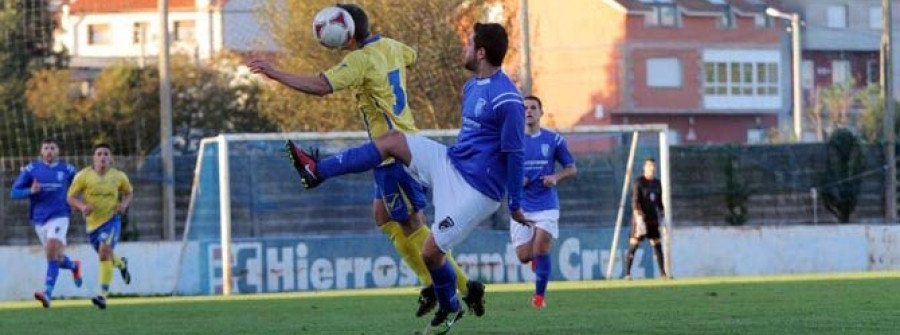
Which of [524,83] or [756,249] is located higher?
[524,83]

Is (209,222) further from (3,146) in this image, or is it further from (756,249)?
(3,146)

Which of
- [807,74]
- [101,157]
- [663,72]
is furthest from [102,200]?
[807,74]

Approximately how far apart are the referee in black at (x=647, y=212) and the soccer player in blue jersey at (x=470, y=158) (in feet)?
50.8

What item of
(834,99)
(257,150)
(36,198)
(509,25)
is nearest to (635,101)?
(834,99)

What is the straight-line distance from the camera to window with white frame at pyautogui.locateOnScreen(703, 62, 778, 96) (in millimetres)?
78188

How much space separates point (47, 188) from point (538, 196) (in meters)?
7.39

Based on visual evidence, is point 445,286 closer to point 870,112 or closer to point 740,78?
point 870,112

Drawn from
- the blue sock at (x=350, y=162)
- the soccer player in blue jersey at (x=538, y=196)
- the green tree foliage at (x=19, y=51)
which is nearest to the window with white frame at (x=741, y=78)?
the green tree foliage at (x=19, y=51)

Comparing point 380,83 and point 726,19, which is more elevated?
point 726,19

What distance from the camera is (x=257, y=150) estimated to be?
2762 cm

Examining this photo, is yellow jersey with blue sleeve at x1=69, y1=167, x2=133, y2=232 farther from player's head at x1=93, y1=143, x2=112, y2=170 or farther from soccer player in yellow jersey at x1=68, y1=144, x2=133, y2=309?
player's head at x1=93, y1=143, x2=112, y2=170

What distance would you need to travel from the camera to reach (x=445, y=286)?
1175 cm

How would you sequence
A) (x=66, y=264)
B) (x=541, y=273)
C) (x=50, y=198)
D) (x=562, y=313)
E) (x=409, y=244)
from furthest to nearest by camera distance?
1. (x=66, y=264)
2. (x=50, y=198)
3. (x=541, y=273)
4. (x=562, y=313)
5. (x=409, y=244)

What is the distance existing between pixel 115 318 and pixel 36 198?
5.94m
